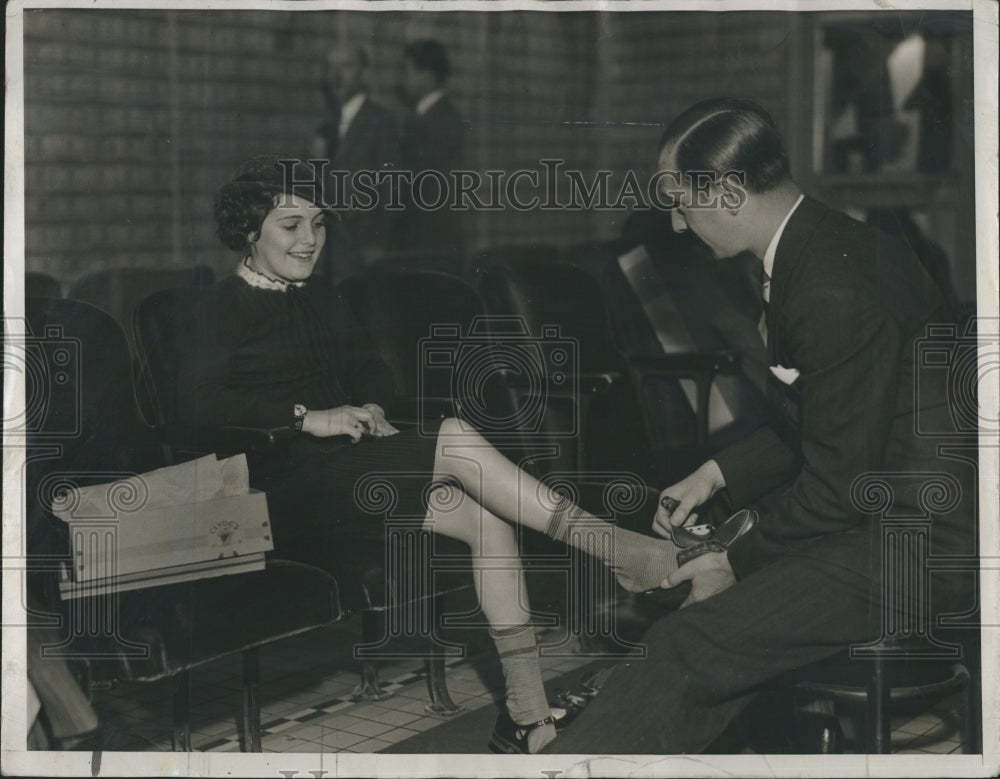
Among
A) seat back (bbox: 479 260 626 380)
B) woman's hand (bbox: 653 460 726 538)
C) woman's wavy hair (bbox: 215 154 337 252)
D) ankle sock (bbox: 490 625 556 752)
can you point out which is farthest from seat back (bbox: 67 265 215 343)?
woman's hand (bbox: 653 460 726 538)

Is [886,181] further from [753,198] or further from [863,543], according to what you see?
[863,543]

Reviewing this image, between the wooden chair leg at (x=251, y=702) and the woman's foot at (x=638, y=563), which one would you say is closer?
the wooden chair leg at (x=251, y=702)

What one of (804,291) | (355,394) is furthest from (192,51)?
(804,291)

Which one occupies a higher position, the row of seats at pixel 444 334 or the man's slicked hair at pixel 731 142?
the man's slicked hair at pixel 731 142

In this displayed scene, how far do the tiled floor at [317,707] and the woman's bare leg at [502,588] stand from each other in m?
0.05

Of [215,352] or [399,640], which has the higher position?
[215,352]

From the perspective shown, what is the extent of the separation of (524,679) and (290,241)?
156 cm

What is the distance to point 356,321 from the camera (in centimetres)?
346

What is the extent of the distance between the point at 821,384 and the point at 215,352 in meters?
1.89

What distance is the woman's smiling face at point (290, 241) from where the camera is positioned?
3439mm

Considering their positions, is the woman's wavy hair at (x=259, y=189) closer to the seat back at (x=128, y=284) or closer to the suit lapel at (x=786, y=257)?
Answer: the seat back at (x=128, y=284)

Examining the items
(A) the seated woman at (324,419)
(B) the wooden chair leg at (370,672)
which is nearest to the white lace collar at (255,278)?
(A) the seated woman at (324,419)

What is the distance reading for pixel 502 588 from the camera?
11.3 ft

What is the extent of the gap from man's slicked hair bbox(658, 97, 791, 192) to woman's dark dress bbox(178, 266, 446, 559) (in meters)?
1.17
